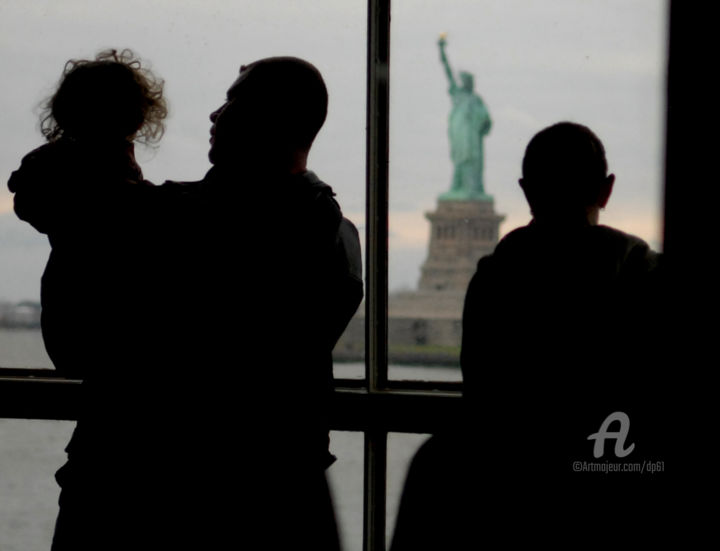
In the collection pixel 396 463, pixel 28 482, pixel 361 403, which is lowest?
pixel 28 482

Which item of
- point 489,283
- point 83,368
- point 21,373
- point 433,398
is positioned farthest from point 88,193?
point 21,373

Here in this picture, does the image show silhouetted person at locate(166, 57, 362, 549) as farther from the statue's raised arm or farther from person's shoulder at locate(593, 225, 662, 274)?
the statue's raised arm

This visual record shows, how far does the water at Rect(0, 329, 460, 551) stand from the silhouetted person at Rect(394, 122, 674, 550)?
0.72 meters

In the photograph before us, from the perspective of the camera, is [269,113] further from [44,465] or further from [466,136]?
[44,465]

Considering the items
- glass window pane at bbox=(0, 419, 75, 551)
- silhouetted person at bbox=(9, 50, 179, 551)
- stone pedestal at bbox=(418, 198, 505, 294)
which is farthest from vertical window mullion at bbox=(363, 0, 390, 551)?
silhouetted person at bbox=(9, 50, 179, 551)

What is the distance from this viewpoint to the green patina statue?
2.13 metres

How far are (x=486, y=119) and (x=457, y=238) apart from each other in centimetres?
33

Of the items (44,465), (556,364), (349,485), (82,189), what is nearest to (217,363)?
(82,189)

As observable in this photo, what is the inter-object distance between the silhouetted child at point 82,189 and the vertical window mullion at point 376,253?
2.60ft

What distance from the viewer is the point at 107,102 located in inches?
55.3

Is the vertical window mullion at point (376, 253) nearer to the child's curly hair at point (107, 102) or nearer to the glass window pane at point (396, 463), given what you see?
the glass window pane at point (396, 463)

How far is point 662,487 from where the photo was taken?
4.98ft

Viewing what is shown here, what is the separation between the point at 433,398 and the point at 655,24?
1046 mm

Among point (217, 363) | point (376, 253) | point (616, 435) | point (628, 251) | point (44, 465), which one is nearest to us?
point (217, 363)
